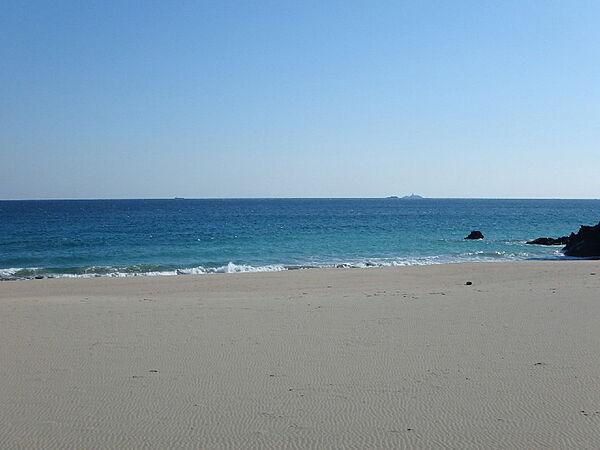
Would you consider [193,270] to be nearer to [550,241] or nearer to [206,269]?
[206,269]

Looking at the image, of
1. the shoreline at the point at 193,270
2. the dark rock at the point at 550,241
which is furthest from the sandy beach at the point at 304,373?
the dark rock at the point at 550,241

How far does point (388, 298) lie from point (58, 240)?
110 ft

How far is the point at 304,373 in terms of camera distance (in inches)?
282

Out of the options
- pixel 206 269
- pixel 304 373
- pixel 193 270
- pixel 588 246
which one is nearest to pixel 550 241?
pixel 588 246

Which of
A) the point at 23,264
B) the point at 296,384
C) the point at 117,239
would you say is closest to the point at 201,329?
the point at 296,384

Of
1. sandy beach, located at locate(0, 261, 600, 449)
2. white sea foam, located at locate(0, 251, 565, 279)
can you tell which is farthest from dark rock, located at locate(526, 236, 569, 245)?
sandy beach, located at locate(0, 261, 600, 449)

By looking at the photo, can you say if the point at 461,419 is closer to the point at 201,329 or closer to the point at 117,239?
the point at 201,329

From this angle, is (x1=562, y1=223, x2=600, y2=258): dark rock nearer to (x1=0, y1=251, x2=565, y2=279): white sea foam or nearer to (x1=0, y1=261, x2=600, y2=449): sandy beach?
(x1=0, y1=251, x2=565, y2=279): white sea foam

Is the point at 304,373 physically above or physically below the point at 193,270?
above

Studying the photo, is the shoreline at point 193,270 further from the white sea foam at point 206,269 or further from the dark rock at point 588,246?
the dark rock at point 588,246

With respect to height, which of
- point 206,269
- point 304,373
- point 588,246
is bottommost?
point 206,269

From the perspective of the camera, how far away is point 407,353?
808 cm

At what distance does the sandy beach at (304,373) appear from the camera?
533 centimetres

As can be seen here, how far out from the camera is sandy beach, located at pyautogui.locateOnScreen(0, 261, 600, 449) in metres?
5.33
